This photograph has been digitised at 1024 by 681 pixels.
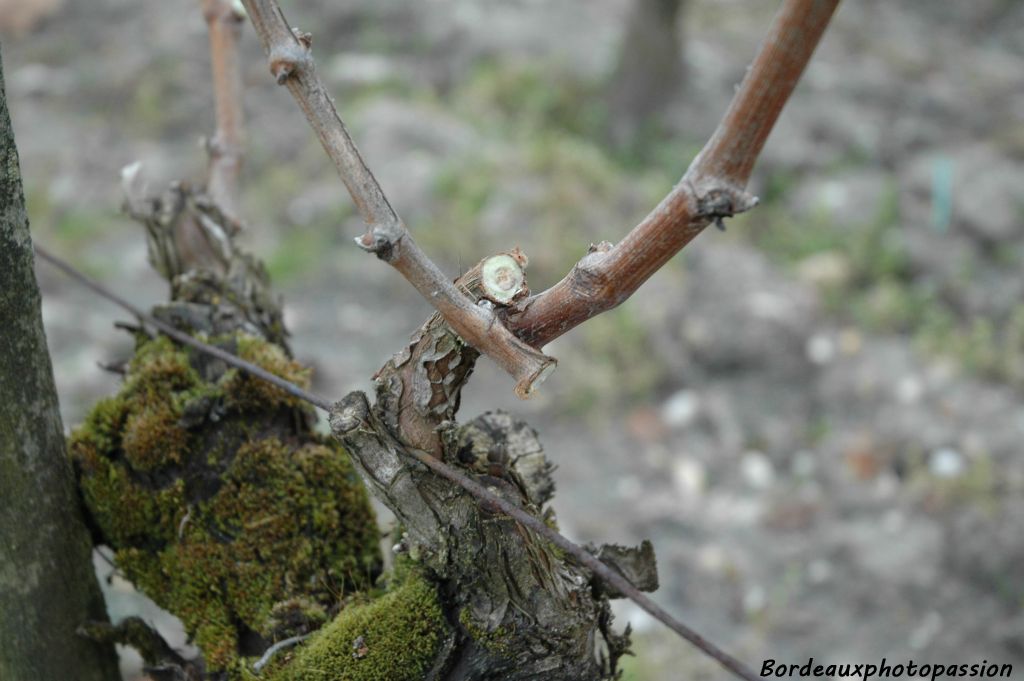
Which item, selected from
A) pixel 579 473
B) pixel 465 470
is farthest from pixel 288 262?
pixel 465 470

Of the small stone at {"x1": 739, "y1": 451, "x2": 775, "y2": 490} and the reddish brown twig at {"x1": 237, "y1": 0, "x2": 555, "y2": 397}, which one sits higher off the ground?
the small stone at {"x1": 739, "y1": 451, "x2": 775, "y2": 490}

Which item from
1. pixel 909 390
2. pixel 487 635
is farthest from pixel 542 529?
pixel 909 390

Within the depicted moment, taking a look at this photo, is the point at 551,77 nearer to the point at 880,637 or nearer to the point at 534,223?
the point at 534,223

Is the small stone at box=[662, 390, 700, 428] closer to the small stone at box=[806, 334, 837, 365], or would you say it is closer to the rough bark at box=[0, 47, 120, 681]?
the small stone at box=[806, 334, 837, 365]

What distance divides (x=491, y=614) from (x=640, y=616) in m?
2.60

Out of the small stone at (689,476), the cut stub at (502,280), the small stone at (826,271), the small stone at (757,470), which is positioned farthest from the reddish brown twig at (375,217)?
the small stone at (826,271)

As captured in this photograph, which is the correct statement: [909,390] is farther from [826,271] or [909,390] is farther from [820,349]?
[826,271]

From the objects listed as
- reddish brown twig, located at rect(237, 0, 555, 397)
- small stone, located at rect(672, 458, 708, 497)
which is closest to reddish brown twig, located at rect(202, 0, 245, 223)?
reddish brown twig, located at rect(237, 0, 555, 397)

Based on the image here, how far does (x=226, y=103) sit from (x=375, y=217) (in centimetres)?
112

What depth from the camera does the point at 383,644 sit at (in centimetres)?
141

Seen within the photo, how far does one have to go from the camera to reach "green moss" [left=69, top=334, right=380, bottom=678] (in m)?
1.58

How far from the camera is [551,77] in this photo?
679 centimetres

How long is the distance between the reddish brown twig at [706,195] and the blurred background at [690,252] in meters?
2.26

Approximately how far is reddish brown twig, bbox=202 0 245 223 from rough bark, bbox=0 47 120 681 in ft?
2.28
